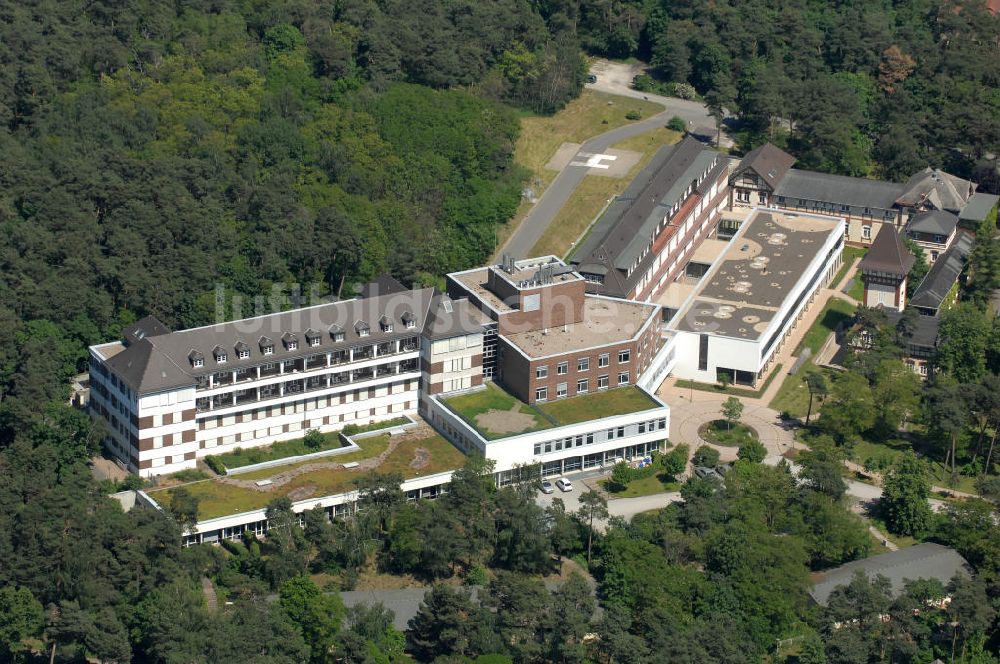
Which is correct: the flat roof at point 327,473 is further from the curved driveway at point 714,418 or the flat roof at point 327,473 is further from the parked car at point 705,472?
the curved driveway at point 714,418

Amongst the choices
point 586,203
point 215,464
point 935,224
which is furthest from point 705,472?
point 935,224

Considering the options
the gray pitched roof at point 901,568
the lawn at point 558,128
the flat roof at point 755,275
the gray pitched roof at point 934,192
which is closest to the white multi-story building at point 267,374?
the flat roof at point 755,275

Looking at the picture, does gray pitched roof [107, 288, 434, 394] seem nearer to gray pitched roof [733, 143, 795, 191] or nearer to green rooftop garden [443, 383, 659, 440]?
green rooftop garden [443, 383, 659, 440]

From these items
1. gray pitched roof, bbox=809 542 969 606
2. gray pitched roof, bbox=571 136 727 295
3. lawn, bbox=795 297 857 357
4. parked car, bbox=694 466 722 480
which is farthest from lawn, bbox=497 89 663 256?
gray pitched roof, bbox=809 542 969 606

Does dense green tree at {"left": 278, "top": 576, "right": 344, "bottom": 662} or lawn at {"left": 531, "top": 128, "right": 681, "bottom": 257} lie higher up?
lawn at {"left": 531, "top": 128, "right": 681, "bottom": 257}

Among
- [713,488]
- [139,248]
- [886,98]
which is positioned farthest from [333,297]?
[886,98]

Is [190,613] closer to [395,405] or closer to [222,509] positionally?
[222,509]
